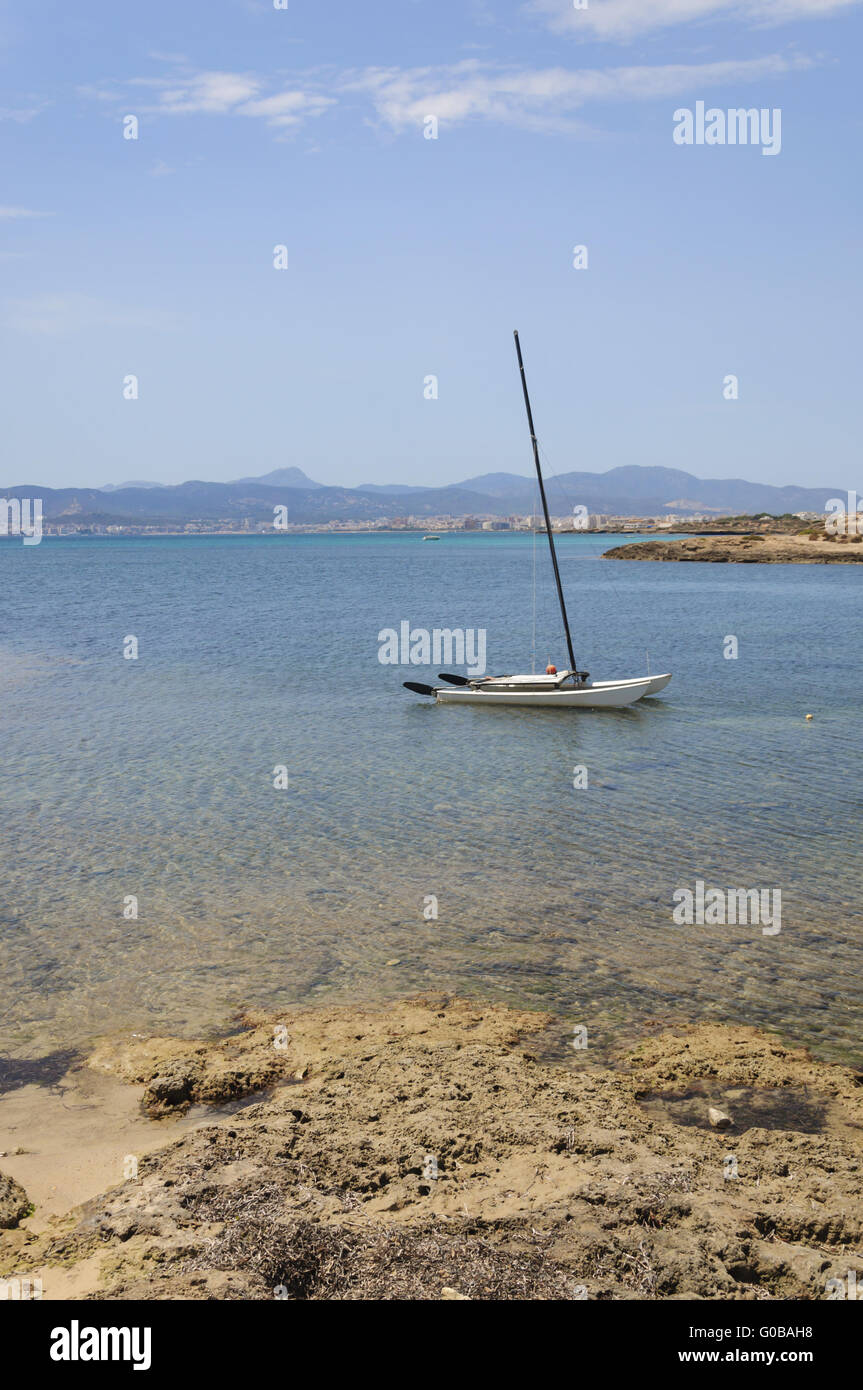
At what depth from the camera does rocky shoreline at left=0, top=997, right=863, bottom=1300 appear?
745 cm

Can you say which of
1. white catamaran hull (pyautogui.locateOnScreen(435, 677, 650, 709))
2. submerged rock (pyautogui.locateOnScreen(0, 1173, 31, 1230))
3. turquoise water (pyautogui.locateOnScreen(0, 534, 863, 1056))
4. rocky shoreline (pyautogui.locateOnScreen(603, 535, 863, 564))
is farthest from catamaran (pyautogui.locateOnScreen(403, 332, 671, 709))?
rocky shoreline (pyautogui.locateOnScreen(603, 535, 863, 564))

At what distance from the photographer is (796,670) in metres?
46.4

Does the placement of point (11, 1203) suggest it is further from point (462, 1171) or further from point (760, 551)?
point (760, 551)

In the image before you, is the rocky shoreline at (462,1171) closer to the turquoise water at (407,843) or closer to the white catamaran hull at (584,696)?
the turquoise water at (407,843)

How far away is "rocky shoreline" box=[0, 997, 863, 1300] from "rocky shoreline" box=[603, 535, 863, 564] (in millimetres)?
128080

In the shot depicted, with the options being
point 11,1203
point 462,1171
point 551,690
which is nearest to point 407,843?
point 462,1171

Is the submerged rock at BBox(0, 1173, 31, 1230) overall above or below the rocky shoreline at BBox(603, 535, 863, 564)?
below

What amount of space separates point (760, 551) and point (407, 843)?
128626mm

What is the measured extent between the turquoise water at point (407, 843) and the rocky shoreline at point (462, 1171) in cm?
136

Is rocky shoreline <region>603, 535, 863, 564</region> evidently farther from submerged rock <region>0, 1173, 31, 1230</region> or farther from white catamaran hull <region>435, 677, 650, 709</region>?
submerged rock <region>0, 1173, 31, 1230</region>

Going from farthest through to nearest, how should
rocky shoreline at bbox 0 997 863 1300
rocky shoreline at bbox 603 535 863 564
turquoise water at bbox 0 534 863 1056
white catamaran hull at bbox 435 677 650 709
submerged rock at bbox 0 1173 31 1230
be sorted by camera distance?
rocky shoreline at bbox 603 535 863 564 → white catamaran hull at bbox 435 677 650 709 → turquoise water at bbox 0 534 863 1056 → submerged rock at bbox 0 1173 31 1230 → rocky shoreline at bbox 0 997 863 1300

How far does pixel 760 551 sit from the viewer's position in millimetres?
139250
